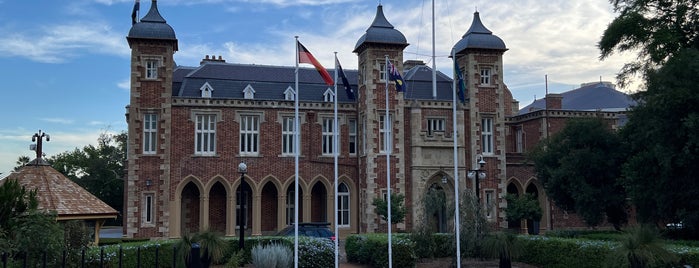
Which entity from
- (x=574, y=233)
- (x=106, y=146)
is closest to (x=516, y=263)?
(x=574, y=233)

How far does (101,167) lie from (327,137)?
25755 mm

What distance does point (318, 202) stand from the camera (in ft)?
121

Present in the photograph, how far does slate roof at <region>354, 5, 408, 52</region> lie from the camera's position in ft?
112

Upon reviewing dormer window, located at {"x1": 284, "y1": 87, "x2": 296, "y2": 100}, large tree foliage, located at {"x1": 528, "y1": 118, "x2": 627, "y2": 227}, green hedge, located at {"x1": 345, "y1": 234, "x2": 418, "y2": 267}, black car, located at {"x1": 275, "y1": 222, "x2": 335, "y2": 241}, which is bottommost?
green hedge, located at {"x1": 345, "y1": 234, "x2": 418, "y2": 267}

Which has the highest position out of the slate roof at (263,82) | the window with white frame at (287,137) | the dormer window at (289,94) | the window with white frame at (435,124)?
the slate roof at (263,82)

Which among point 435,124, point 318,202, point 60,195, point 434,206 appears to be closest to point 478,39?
point 435,124

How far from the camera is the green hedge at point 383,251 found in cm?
2088

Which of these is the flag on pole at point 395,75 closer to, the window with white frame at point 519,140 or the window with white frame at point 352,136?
the window with white frame at point 352,136

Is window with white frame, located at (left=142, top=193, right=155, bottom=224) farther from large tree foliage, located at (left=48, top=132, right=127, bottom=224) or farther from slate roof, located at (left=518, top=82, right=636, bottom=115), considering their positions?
slate roof, located at (left=518, top=82, right=636, bottom=115)

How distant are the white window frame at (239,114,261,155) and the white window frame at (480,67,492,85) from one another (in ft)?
39.9

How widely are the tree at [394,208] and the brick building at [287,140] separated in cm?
150

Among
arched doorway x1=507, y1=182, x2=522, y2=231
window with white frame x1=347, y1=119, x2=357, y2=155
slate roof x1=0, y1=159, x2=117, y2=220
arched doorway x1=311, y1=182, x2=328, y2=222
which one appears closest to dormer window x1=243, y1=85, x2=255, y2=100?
window with white frame x1=347, y1=119, x2=357, y2=155

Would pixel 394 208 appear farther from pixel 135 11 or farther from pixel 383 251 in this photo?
pixel 135 11

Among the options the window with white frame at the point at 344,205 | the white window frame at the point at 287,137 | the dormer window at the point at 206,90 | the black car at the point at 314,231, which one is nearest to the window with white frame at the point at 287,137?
the white window frame at the point at 287,137
